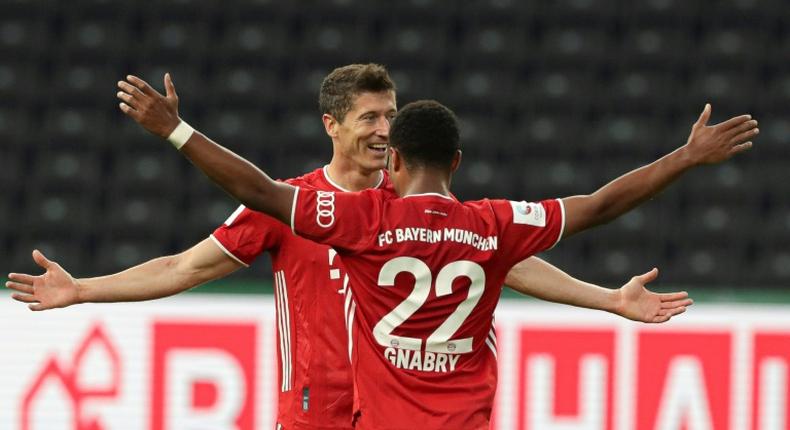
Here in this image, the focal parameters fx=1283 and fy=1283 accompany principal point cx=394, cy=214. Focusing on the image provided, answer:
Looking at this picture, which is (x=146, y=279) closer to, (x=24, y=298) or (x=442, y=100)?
(x=24, y=298)

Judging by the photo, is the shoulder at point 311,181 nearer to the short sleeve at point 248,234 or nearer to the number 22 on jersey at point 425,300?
the short sleeve at point 248,234

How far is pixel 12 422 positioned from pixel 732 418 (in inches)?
133

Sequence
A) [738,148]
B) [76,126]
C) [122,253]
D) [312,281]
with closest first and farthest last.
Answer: [738,148] → [312,281] → [122,253] → [76,126]

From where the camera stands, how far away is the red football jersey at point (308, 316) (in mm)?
4070

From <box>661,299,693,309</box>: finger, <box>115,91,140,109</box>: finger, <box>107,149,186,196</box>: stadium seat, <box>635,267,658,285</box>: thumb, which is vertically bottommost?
<box>661,299,693,309</box>: finger

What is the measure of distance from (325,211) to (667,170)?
0.93 m

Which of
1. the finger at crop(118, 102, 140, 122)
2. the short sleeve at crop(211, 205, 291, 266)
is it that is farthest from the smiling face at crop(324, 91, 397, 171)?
the finger at crop(118, 102, 140, 122)

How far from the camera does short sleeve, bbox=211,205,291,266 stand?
410 centimetres

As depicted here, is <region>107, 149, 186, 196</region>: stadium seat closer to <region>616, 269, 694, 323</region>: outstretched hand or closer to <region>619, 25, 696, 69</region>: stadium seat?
<region>619, 25, 696, 69</region>: stadium seat

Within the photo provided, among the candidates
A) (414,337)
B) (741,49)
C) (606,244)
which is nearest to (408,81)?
(606,244)

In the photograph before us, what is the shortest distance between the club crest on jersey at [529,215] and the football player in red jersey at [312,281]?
623mm

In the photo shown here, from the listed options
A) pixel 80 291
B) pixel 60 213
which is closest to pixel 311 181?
pixel 80 291

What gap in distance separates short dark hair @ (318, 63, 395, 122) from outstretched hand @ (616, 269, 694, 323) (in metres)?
1.02

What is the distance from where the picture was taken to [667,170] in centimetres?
347
